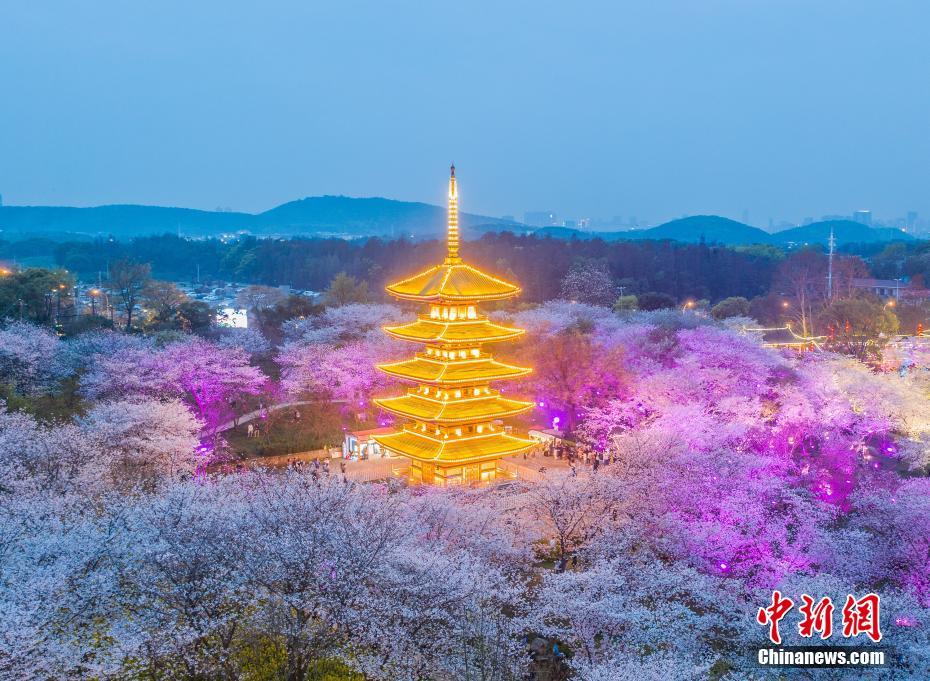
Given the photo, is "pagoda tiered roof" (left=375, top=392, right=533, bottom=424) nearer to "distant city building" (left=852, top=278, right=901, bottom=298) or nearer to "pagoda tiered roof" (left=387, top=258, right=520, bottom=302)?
"pagoda tiered roof" (left=387, top=258, right=520, bottom=302)

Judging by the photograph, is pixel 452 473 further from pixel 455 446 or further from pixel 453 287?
pixel 453 287

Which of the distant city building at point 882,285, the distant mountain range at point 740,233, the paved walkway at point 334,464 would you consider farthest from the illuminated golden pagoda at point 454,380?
the distant mountain range at point 740,233

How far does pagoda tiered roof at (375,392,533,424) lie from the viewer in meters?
25.4

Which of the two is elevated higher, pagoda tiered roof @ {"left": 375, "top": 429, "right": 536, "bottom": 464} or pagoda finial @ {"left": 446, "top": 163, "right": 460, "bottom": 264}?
pagoda finial @ {"left": 446, "top": 163, "right": 460, "bottom": 264}

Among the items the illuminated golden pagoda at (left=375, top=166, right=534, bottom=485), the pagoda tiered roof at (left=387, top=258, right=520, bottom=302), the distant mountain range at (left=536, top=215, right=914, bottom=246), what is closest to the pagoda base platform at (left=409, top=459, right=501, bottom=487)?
the illuminated golden pagoda at (left=375, top=166, right=534, bottom=485)

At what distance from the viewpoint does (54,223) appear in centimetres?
19338

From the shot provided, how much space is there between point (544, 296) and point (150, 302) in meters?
38.1

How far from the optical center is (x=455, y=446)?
2588 centimetres

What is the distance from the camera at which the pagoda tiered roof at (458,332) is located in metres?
25.4

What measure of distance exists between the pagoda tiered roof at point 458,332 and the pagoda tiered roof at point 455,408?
8.02 feet

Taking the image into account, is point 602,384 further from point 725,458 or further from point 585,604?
point 585,604

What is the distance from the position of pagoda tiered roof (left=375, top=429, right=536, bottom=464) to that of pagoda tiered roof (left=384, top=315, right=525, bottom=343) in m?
3.97

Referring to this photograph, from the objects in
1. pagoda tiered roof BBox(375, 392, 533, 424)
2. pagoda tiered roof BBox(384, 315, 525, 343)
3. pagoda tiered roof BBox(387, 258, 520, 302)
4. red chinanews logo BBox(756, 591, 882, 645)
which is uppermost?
pagoda tiered roof BBox(387, 258, 520, 302)

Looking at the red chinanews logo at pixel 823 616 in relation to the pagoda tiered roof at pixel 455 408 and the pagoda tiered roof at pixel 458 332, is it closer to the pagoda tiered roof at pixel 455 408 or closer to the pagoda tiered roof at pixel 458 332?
the pagoda tiered roof at pixel 455 408
